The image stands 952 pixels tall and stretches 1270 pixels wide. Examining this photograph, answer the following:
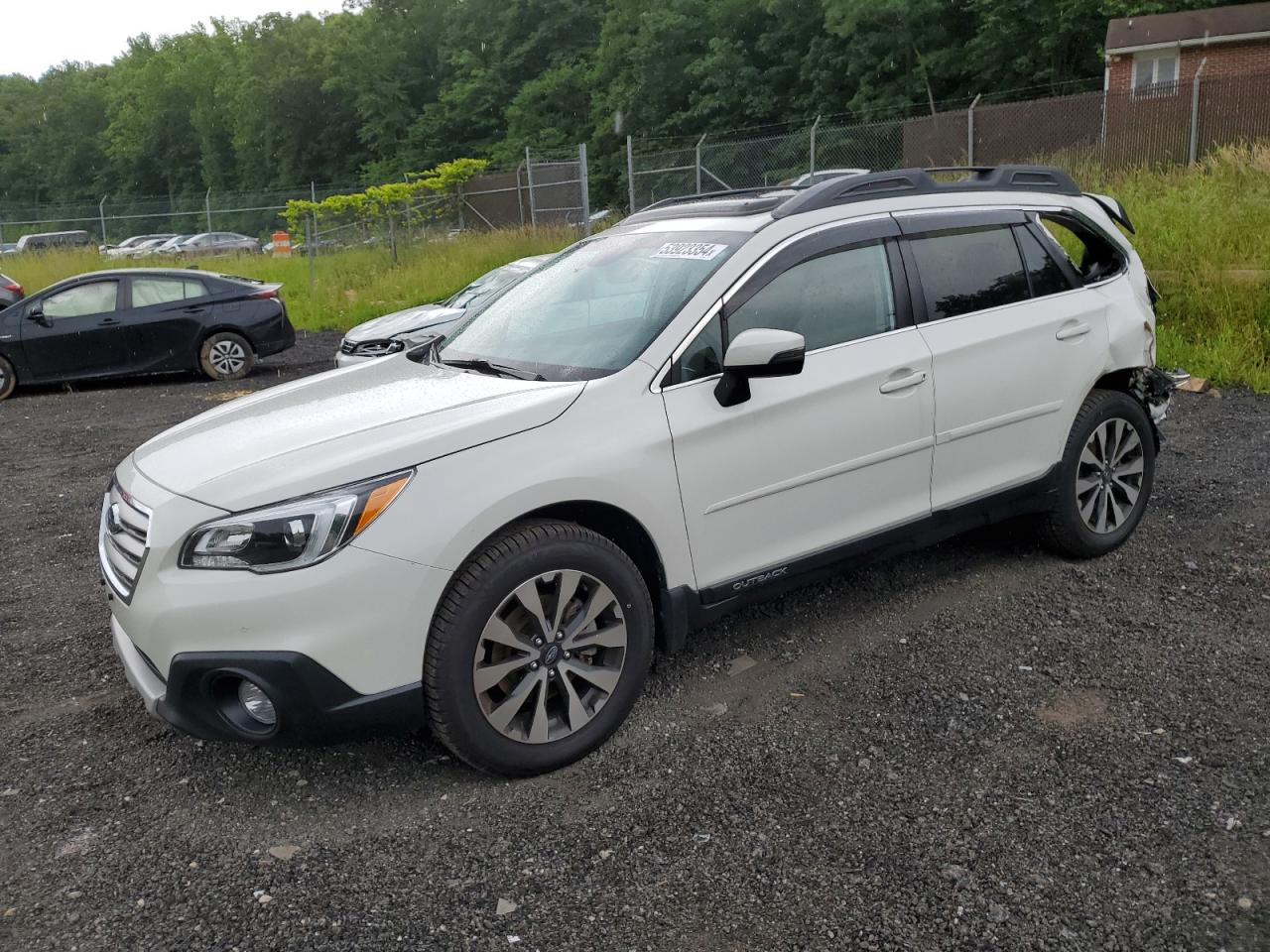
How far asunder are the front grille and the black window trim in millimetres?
1699

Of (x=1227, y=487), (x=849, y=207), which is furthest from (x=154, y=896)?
(x=1227, y=487)

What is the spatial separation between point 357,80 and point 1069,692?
220 ft

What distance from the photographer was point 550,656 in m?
3.31

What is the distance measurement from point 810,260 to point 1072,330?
144 centimetres

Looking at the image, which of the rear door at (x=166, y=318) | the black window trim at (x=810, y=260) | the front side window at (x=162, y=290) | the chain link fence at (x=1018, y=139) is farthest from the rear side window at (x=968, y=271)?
the chain link fence at (x=1018, y=139)

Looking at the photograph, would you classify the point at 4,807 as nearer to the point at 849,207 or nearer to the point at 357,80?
the point at 849,207

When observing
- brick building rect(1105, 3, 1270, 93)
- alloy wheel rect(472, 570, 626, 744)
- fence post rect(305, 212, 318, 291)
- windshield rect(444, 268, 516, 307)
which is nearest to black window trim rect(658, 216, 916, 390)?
alloy wheel rect(472, 570, 626, 744)

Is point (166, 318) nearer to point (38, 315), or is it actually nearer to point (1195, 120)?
point (38, 315)

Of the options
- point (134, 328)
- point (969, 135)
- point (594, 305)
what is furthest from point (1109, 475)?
point (969, 135)

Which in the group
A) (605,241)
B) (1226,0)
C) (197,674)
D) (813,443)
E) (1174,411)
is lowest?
(1174,411)

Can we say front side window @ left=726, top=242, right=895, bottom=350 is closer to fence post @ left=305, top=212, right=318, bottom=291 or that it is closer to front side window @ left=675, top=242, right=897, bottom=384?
front side window @ left=675, top=242, right=897, bottom=384

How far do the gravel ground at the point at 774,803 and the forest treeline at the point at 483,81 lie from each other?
113 feet

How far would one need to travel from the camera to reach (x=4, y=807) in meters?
3.38

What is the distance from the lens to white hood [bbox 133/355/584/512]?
3.12 meters
